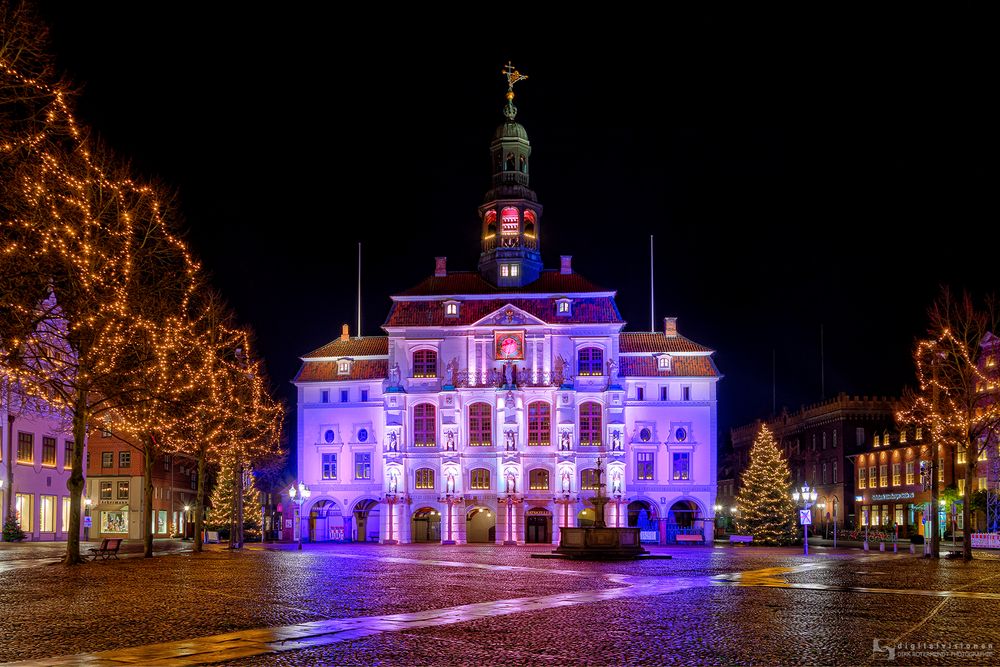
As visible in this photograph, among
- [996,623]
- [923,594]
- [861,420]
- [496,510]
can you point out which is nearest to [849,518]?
[861,420]

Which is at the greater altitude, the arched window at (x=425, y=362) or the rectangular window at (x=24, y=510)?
the arched window at (x=425, y=362)

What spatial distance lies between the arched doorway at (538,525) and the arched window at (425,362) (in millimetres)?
13372

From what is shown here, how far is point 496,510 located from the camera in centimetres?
8062

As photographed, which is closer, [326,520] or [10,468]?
[10,468]

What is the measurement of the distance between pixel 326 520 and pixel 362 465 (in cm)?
513

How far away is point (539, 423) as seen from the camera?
8219cm

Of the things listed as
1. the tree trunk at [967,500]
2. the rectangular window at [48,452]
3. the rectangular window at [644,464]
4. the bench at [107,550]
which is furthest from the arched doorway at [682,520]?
the bench at [107,550]

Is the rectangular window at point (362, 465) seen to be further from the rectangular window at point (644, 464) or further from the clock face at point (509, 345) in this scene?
the rectangular window at point (644, 464)

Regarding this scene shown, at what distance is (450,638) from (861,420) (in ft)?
347

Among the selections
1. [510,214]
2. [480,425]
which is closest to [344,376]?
[480,425]

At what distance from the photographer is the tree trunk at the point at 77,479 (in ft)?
117

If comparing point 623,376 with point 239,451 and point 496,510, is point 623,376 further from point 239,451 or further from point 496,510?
Answer: point 239,451

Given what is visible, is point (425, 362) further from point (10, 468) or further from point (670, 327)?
point (10, 468)

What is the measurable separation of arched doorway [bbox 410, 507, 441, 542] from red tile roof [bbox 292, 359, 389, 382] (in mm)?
11118
